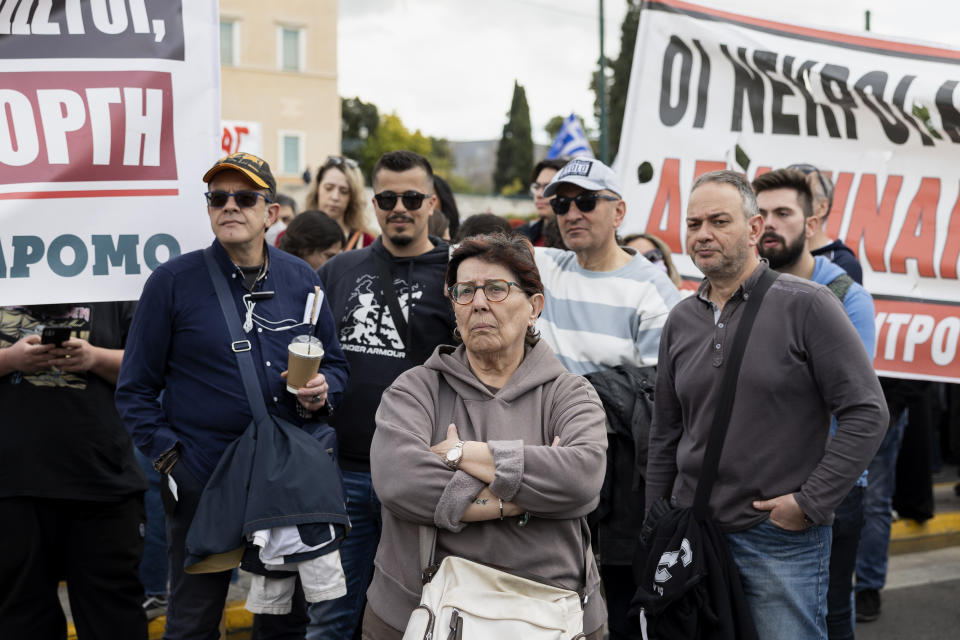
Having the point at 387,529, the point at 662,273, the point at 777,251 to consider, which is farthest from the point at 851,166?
the point at 387,529

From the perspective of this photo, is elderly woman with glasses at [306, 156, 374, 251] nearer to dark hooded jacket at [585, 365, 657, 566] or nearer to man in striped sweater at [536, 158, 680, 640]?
man in striped sweater at [536, 158, 680, 640]

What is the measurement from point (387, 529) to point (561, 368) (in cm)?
73

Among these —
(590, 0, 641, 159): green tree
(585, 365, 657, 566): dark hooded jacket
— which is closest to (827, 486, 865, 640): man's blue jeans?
(585, 365, 657, 566): dark hooded jacket

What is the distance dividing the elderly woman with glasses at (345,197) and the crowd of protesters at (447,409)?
83.2 inches

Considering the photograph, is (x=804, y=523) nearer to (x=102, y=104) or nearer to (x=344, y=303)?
(x=344, y=303)

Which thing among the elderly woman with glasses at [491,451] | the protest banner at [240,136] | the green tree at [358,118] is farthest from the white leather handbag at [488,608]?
the green tree at [358,118]

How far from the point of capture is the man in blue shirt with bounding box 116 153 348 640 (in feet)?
10.7

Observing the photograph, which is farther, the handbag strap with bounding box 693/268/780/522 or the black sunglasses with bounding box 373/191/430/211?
the black sunglasses with bounding box 373/191/430/211

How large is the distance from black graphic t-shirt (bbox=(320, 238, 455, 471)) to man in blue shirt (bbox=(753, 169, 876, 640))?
1465 mm

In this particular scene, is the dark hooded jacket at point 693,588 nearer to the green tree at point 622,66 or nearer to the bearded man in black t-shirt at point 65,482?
the bearded man in black t-shirt at point 65,482

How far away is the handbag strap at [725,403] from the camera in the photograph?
305cm

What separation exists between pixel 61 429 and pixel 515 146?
5913 cm

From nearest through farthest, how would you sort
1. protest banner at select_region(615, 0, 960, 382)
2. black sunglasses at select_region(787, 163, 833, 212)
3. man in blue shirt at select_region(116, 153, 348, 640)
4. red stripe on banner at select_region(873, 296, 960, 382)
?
man in blue shirt at select_region(116, 153, 348, 640), black sunglasses at select_region(787, 163, 833, 212), red stripe on banner at select_region(873, 296, 960, 382), protest banner at select_region(615, 0, 960, 382)

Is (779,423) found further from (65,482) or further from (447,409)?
(65,482)
